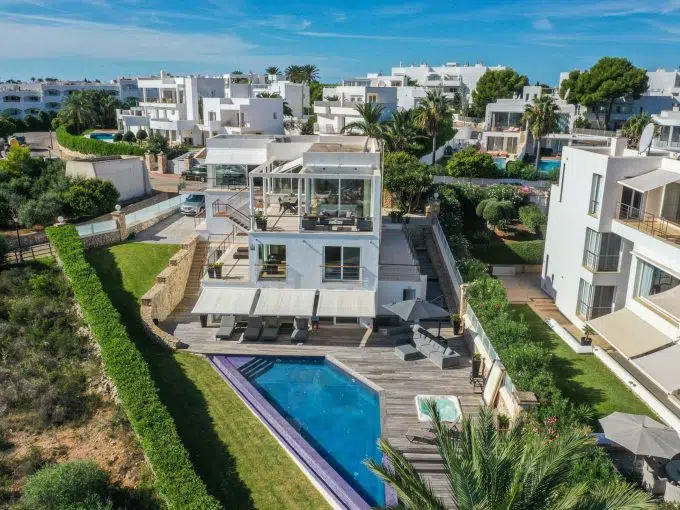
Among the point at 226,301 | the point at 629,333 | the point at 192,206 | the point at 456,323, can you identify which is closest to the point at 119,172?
the point at 192,206

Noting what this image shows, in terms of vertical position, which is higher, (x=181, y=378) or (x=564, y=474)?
(x=564, y=474)

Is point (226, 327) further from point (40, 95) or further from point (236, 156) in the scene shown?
point (40, 95)

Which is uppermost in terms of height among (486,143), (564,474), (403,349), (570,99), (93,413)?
(570,99)

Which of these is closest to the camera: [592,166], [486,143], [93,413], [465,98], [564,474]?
[564,474]

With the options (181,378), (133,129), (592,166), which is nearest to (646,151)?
(592,166)

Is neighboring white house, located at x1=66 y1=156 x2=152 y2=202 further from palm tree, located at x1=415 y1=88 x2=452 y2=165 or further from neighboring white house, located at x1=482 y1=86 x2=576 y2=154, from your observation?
neighboring white house, located at x1=482 y1=86 x2=576 y2=154

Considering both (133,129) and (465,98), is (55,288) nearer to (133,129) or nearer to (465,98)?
(133,129)
